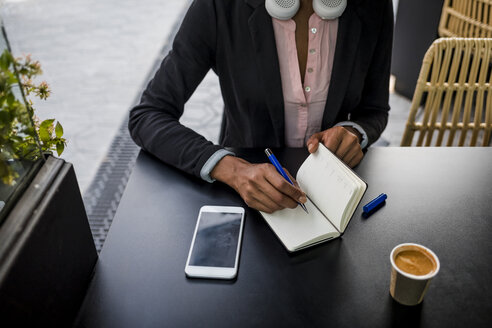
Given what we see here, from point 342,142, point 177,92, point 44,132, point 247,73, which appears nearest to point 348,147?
Answer: point 342,142

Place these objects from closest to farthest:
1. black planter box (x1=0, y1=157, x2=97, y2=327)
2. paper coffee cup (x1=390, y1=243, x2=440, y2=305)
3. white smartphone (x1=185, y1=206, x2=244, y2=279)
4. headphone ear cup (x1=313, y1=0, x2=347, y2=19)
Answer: black planter box (x1=0, y1=157, x2=97, y2=327) < paper coffee cup (x1=390, y1=243, x2=440, y2=305) < white smartphone (x1=185, y1=206, x2=244, y2=279) < headphone ear cup (x1=313, y1=0, x2=347, y2=19)

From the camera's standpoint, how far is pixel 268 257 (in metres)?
0.92

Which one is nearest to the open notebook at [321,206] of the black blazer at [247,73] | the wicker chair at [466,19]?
the black blazer at [247,73]

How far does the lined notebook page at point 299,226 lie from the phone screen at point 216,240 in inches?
3.1

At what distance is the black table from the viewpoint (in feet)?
2.64

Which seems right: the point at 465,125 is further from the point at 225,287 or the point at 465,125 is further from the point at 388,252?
the point at 225,287

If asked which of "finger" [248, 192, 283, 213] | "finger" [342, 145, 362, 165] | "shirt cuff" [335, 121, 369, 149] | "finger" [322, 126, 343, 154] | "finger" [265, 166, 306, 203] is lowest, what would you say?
"finger" [248, 192, 283, 213]

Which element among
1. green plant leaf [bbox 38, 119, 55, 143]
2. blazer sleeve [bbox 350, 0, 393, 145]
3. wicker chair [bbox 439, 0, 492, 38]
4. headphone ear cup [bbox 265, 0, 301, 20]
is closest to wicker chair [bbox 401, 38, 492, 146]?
blazer sleeve [bbox 350, 0, 393, 145]

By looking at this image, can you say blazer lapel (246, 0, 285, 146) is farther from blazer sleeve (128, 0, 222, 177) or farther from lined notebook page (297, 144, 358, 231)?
lined notebook page (297, 144, 358, 231)

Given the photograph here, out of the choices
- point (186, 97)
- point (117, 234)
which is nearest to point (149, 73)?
point (186, 97)

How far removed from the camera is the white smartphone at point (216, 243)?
2.89ft

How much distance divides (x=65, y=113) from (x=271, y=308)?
8.66ft

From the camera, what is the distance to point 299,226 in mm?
963

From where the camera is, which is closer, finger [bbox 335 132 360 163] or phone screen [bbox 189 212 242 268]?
phone screen [bbox 189 212 242 268]
